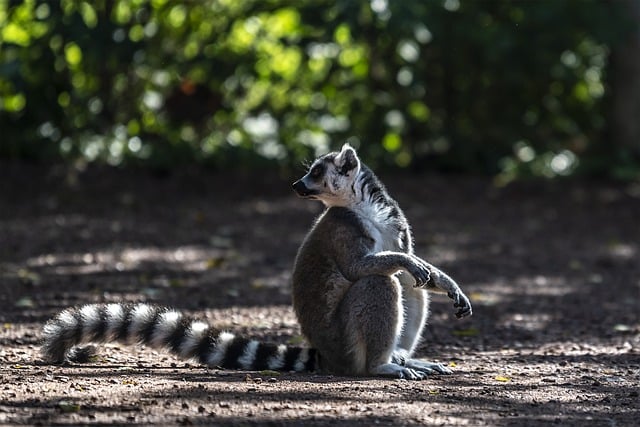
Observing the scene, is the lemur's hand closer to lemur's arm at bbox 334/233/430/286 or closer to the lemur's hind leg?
lemur's arm at bbox 334/233/430/286

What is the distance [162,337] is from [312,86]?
8.17 metres

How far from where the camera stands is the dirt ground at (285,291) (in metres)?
5.25

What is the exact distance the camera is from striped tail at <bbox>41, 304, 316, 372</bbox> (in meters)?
5.98

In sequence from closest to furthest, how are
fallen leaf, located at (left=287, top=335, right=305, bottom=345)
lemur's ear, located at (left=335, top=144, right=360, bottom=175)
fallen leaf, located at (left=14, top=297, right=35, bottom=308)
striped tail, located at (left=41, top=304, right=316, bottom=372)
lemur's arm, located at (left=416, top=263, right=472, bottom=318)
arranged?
striped tail, located at (left=41, top=304, right=316, bottom=372) → lemur's arm, located at (left=416, top=263, right=472, bottom=318) → lemur's ear, located at (left=335, top=144, right=360, bottom=175) → fallen leaf, located at (left=287, top=335, right=305, bottom=345) → fallen leaf, located at (left=14, top=297, right=35, bottom=308)

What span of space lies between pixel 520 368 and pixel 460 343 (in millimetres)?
962

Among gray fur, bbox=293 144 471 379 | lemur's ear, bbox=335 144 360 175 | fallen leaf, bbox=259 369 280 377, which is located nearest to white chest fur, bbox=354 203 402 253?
gray fur, bbox=293 144 471 379

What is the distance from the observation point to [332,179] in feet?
20.7

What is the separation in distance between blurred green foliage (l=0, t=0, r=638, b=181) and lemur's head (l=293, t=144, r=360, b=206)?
5625mm

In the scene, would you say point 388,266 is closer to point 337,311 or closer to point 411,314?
point 337,311

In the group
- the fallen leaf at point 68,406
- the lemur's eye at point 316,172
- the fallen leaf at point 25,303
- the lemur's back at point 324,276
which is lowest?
the fallen leaf at point 68,406

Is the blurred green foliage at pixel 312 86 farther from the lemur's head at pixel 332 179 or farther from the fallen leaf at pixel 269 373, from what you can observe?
the fallen leaf at pixel 269 373

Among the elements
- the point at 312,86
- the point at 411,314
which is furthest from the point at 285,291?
the point at 312,86

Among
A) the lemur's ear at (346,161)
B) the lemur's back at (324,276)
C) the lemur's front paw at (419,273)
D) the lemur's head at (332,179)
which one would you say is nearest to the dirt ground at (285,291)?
the lemur's back at (324,276)

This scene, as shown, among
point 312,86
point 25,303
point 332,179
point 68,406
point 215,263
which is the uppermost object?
point 312,86
